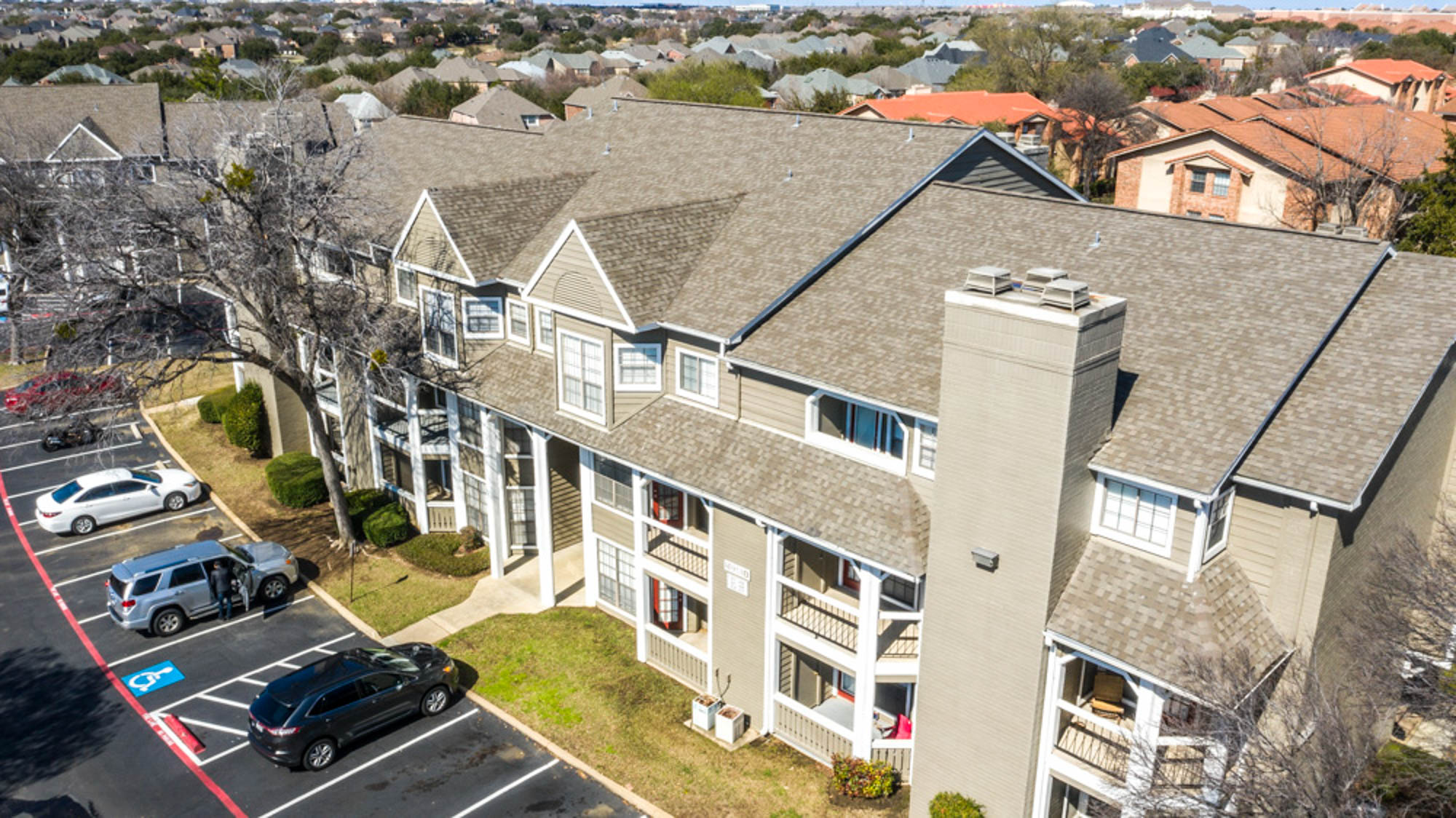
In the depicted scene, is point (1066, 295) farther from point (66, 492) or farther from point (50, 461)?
point (50, 461)

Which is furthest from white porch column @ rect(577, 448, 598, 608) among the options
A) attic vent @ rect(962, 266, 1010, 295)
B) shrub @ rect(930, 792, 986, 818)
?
attic vent @ rect(962, 266, 1010, 295)

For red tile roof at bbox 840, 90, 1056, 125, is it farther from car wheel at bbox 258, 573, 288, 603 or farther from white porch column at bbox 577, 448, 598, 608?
car wheel at bbox 258, 573, 288, 603

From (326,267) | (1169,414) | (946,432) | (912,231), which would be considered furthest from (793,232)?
(326,267)

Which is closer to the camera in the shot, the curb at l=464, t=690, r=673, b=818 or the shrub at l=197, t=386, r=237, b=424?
the curb at l=464, t=690, r=673, b=818

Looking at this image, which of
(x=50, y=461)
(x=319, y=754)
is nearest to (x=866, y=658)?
(x=319, y=754)

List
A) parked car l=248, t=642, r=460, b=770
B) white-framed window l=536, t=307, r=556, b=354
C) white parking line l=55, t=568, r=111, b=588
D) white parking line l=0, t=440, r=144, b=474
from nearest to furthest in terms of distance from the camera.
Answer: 1. parked car l=248, t=642, r=460, b=770
2. white-framed window l=536, t=307, r=556, b=354
3. white parking line l=55, t=568, r=111, b=588
4. white parking line l=0, t=440, r=144, b=474

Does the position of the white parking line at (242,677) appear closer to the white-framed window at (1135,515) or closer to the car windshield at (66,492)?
the car windshield at (66,492)
